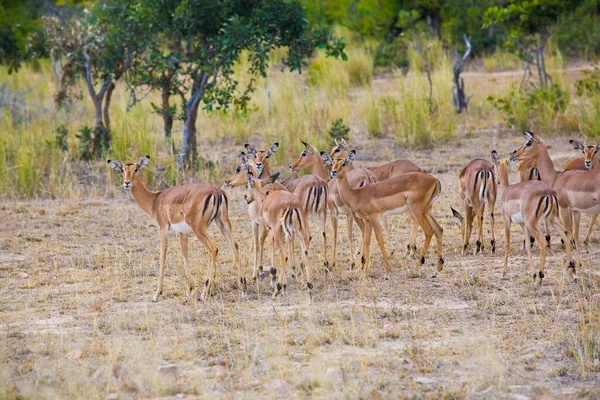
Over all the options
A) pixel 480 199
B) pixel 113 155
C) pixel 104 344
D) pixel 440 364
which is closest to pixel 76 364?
pixel 104 344

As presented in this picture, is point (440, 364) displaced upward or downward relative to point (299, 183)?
downward

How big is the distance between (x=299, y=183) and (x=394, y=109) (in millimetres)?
7242

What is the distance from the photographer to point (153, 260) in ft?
31.4

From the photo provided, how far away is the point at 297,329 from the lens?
701cm

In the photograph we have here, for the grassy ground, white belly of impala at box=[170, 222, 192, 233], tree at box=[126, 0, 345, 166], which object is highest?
tree at box=[126, 0, 345, 166]

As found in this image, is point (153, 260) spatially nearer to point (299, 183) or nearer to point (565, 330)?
point (299, 183)

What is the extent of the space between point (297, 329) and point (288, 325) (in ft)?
0.43

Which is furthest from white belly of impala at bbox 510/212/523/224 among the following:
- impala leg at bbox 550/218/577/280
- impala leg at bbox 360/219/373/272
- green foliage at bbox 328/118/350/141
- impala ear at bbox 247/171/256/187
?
green foliage at bbox 328/118/350/141

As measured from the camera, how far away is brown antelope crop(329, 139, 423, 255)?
963 cm

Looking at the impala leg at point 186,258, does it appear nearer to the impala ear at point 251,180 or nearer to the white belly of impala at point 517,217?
the impala ear at point 251,180

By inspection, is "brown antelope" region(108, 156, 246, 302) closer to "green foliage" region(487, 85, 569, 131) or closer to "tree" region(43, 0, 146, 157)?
"tree" region(43, 0, 146, 157)

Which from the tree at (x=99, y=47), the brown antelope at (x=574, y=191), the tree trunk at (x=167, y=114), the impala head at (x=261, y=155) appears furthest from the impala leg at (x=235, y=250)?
the tree at (x=99, y=47)

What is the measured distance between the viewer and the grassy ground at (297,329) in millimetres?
5840

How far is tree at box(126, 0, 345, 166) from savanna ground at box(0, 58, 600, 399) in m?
2.74
